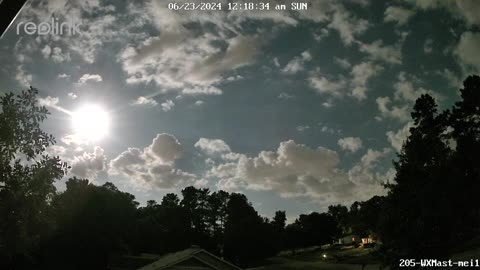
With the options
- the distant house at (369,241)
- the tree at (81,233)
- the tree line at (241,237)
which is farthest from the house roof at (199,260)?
the distant house at (369,241)

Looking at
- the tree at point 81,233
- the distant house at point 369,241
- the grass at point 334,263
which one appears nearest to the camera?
the tree at point 81,233

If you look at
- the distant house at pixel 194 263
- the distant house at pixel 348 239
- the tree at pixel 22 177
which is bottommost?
the distant house at pixel 348 239

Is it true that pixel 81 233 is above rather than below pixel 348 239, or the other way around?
above


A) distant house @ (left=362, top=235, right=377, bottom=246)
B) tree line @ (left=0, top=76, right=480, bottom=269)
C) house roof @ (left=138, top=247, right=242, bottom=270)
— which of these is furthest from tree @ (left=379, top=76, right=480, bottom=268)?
distant house @ (left=362, top=235, right=377, bottom=246)

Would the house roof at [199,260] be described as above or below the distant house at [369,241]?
above

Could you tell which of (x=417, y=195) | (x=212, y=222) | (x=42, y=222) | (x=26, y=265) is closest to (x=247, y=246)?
(x=212, y=222)

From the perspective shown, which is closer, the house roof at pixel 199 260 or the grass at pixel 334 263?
the house roof at pixel 199 260

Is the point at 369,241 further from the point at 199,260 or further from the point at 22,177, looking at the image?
the point at 22,177

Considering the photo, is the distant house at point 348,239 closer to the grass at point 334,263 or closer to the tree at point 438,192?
the grass at point 334,263

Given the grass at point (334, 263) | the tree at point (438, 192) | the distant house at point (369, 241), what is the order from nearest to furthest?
the tree at point (438, 192) → the grass at point (334, 263) → the distant house at point (369, 241)

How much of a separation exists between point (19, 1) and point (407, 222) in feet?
148

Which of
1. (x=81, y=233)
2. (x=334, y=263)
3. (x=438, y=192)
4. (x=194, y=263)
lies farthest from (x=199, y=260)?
(x=334, y=263)

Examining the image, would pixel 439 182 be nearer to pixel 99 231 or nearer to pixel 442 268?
pixel 442 268

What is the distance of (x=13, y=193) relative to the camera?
9719 mm
